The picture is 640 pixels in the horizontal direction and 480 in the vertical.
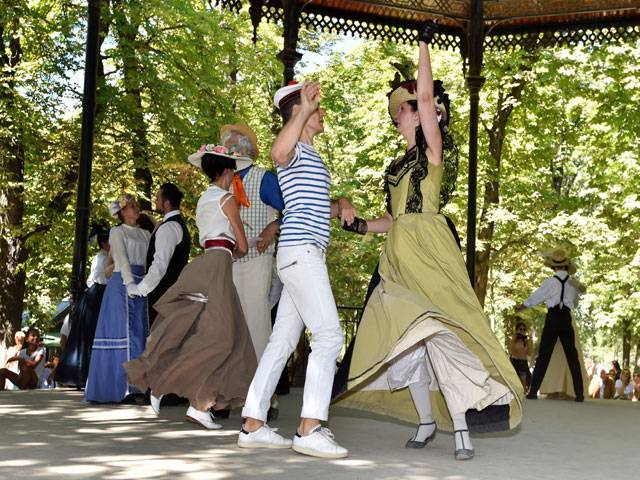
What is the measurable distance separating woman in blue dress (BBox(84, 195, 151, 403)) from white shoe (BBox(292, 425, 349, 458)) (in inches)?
146

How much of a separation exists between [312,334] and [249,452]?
0.78 metres

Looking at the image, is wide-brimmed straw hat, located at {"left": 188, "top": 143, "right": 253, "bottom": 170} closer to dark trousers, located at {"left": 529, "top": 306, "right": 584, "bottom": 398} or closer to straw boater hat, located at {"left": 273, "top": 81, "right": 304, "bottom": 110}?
straw boater hat, located at {"left": 273, "top": 81, "right": 304, "bottom": 110}

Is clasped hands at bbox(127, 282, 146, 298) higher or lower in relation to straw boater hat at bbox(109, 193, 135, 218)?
lower

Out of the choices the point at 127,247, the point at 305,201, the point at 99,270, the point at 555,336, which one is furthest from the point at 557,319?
the point at 305,201

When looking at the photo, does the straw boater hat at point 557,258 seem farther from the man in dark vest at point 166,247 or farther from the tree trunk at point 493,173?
the tree trunk at point 493,173

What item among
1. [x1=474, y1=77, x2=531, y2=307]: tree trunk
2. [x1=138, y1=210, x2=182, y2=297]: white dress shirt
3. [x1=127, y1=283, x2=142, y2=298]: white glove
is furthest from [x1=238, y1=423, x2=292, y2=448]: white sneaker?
[x1=474, y1=77, x2=531, y2=307]: tree trunk

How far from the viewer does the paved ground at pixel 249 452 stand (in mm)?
5230

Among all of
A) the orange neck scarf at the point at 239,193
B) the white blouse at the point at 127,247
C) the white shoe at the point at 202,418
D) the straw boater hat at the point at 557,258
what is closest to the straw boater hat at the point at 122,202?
the white blouse at the point at 127,247

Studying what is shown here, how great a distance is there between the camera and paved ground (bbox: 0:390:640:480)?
5.23 meters

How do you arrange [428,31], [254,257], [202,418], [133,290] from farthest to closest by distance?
[133,290]
[254,257]
[202,418]
[428,31]

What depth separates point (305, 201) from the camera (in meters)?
6.12

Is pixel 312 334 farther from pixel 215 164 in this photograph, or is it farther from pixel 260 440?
pixel 215 164

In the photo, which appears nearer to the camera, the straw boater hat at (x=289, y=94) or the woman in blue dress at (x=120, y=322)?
the straw boater hat at (x=289, y=94)

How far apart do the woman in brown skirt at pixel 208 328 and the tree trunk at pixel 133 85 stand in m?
12.5
